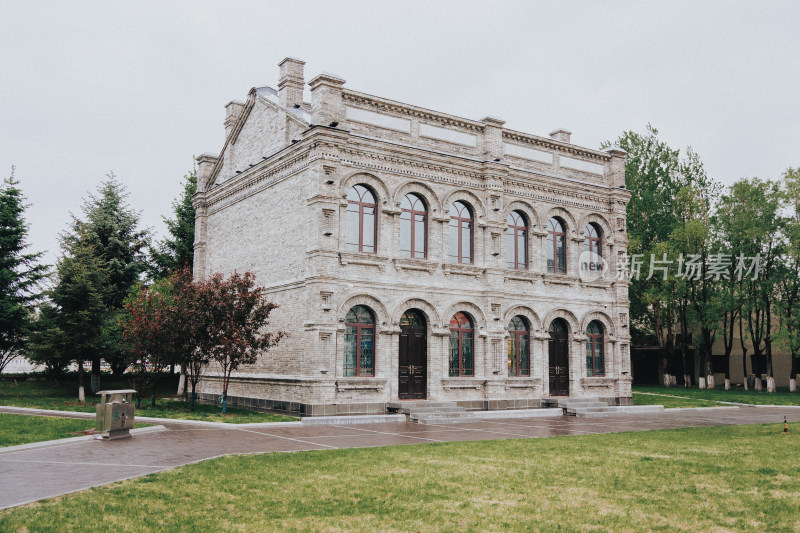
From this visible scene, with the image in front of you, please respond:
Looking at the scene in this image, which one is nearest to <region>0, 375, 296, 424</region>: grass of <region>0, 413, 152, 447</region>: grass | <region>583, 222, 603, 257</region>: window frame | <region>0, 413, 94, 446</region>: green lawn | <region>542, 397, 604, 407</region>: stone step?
<region>0, 413, 152, 447</region>: grass

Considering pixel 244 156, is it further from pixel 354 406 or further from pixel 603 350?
pixel 603 350

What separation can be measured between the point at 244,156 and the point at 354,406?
12.0 metres

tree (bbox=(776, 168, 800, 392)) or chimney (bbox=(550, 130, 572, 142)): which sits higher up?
chimney (bbox=(550, 130, 572, 142))

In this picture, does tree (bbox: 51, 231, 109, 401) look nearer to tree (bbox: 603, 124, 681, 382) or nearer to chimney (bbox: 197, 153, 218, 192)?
chimney (bbox: 197, 153, 218, 192)

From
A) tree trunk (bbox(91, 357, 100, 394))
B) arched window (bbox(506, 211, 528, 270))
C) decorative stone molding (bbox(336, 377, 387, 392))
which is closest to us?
decorative stone molding (bbox(336, 377, 387, 392))

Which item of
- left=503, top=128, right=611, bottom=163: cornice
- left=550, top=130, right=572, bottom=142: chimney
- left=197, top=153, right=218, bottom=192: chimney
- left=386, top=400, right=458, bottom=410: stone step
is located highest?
left=550, top=130, right=572, bottom=142: chimney

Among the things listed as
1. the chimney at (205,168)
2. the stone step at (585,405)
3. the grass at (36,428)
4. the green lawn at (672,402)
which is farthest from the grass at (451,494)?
the chimney at (205,168)

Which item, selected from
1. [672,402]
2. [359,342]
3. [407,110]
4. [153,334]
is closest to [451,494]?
[359,342]

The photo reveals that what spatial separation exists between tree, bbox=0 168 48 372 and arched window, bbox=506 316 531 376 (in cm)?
2123

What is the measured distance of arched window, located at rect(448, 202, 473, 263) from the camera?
25.8 metres

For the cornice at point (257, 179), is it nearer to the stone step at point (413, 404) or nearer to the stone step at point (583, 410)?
the stone step at point (413, 404)

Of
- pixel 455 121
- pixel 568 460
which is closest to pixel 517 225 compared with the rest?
pixel 455 121

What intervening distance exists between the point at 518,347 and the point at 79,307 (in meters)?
18.5

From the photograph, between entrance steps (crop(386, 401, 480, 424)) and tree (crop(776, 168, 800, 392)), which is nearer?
entrance steps (crop(386, 401, 480, 424))
